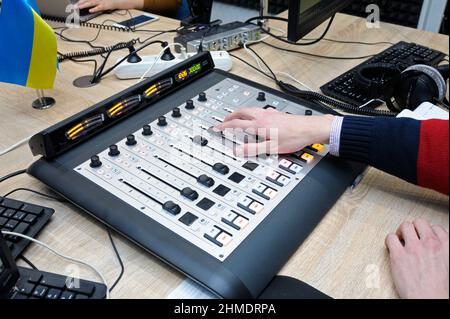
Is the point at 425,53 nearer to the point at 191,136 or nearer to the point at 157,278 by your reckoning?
the point at 191,136

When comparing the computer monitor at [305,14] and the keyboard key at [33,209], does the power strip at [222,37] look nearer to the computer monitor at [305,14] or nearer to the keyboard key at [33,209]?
the computer monitor at [305,14]

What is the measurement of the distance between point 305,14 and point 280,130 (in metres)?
0.38

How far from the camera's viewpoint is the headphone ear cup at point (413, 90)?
30.7 inches

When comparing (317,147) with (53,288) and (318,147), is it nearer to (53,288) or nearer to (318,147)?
(318,147)

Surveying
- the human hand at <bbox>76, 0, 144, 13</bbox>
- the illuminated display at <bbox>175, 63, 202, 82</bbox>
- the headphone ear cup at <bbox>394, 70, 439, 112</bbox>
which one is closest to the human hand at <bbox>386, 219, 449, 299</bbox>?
the headphone ear cup at <bbox>394, 70, 439, 112</bbox>

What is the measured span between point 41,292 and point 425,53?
1084 millimetres

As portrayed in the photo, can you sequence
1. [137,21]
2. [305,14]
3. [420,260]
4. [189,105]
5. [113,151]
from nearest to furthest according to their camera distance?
[420,260]
[113,151]
[189,105]
[305,14]
[137,21]

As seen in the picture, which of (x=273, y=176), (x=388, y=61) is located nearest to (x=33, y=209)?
(x=273, y=176)

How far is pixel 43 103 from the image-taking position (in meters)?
0.96

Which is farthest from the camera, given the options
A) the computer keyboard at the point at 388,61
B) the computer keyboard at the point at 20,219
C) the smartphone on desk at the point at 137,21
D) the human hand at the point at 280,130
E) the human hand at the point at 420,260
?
the smartphone on desk at the point at 137,21

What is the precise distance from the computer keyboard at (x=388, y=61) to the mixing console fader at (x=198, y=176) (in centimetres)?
19

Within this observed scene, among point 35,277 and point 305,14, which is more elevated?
point 305,14

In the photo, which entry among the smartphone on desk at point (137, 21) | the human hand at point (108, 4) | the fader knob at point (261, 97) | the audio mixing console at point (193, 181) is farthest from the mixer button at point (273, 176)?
the human hand at point (108, 4)

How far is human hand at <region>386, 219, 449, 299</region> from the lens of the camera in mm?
336
